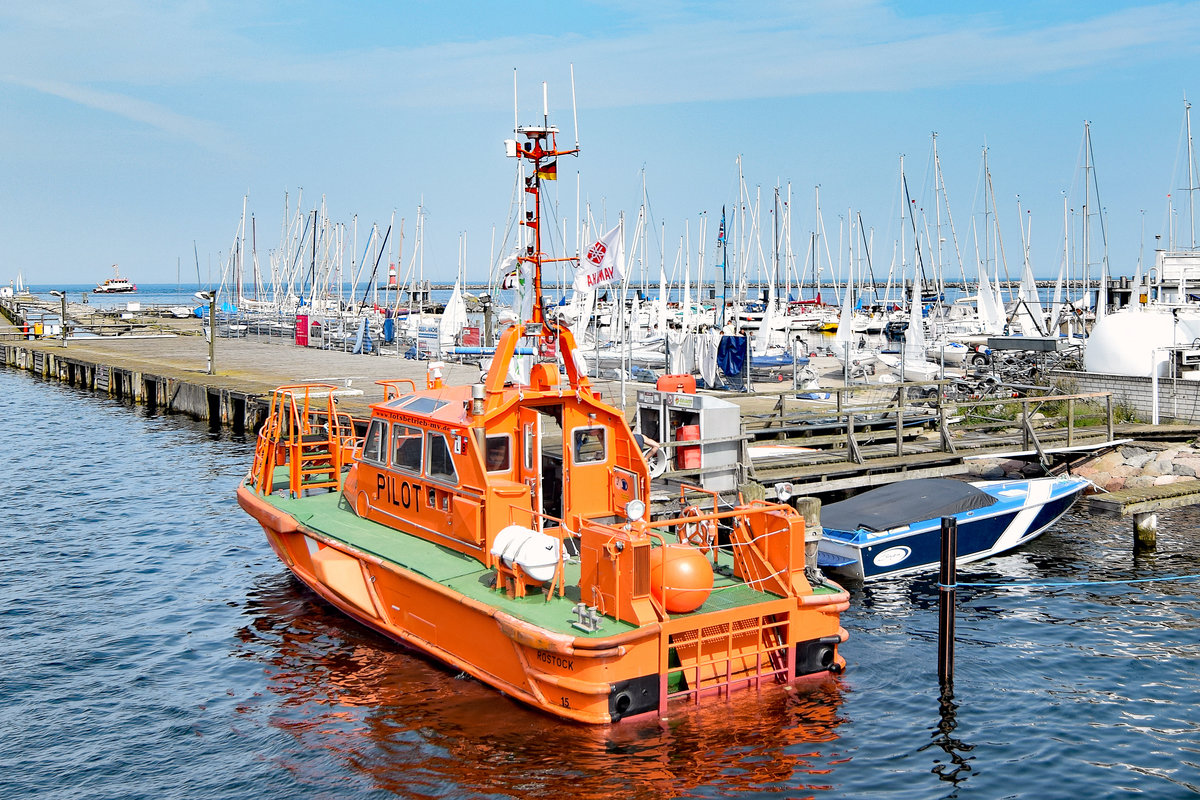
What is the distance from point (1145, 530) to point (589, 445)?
10321mm

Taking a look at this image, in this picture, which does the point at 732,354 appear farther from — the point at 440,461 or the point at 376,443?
the point at 440,461

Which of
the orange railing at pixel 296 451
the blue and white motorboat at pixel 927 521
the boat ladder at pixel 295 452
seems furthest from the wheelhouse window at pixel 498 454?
the blue and white motorboat at pixel 927 521

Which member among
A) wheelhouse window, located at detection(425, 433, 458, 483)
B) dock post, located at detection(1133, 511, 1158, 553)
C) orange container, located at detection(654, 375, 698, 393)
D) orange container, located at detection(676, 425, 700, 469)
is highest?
orange container, located at detection(654, 375, 698, 393)

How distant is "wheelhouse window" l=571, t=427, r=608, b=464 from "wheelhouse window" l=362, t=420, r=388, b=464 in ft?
9.63

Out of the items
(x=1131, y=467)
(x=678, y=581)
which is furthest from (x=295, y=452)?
(x=1131, y=467)

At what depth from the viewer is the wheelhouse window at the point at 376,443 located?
13781 mm

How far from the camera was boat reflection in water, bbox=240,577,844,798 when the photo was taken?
9.36m

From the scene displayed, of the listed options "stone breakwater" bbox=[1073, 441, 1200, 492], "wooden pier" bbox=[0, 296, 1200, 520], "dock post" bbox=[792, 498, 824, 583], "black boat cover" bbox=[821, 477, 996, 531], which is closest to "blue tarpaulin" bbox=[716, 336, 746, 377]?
"wooden pier" bbox=[0, 296, 1200, 520]

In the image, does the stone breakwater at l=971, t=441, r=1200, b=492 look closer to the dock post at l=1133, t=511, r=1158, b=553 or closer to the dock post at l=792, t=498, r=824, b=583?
the dock post at l=1133, t=511, r=1158, b=553

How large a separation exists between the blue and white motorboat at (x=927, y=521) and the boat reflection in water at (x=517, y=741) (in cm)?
425

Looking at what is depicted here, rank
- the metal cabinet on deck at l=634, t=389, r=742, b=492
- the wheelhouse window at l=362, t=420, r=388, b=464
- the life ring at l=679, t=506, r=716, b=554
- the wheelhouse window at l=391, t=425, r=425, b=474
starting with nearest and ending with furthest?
the life ring at l=679, t=506, r=716, b=554 < the wheelhouse window at l=391, t=425, r=425, b=474 < the wheelhouse window at l=362, t=420, r=388, b=464 < the metal cabinet on deck at l=634, t=389, r=742, b=492

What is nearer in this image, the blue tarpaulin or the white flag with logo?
the white flag with logo

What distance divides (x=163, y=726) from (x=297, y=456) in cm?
531

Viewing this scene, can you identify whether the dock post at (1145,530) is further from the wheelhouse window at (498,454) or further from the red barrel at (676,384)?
the wheelhouse window at (498,454)
